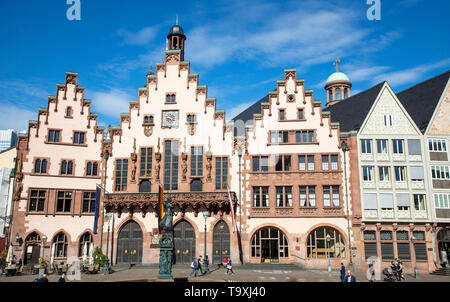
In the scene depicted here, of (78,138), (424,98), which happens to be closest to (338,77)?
(424,98)

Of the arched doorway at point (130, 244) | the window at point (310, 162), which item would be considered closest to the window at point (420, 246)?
the window at point (310, 162)

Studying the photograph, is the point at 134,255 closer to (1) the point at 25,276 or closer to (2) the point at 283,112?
(1) the point at 25,276

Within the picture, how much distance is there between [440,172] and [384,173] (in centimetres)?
565

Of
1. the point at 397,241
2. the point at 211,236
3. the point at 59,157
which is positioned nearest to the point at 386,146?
the point at 397,241

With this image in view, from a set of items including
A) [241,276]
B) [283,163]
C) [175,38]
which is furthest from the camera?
[175,38]

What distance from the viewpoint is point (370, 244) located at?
1521 inches

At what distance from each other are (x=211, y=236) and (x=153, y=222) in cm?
634

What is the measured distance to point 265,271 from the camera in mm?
35188

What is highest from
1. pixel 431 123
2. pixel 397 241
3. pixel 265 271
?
pixel 431 123

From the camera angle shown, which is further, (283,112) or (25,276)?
(283,112)

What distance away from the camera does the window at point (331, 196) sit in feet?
131

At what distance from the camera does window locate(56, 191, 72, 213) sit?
41.2 meters

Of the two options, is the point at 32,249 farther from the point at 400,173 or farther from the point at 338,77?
the point at 338,77
